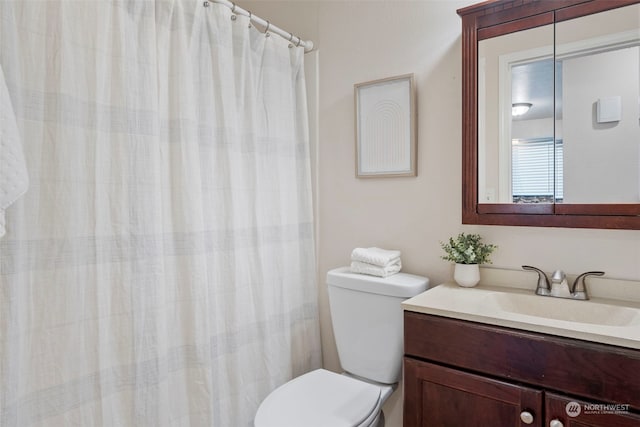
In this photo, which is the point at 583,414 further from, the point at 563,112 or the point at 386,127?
the point at 386,127

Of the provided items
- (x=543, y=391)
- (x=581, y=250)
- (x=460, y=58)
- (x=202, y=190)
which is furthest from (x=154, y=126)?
(x=581, y=250)

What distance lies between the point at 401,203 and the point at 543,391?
0.92m

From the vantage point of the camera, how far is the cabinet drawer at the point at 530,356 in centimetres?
99

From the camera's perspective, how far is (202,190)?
1.49 metres

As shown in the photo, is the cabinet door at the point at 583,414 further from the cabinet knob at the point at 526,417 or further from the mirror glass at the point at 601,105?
the mirror glass at the point at 601,105

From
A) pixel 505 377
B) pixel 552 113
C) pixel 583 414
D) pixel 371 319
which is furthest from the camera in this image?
pixel 371 319

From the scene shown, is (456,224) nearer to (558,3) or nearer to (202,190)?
(558,3)

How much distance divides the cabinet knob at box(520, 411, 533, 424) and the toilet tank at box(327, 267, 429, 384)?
1.69 ft

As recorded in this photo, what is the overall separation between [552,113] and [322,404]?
132cm

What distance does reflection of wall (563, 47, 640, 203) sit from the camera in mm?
1265

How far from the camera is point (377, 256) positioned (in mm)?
1658

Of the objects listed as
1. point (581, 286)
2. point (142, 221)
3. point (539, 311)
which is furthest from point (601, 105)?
point (142, 221)

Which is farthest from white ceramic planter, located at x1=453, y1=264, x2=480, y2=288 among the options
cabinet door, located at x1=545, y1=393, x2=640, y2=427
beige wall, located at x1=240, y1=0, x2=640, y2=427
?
cabinet door, located at x1=545, y1=393, x2=640, y2=427

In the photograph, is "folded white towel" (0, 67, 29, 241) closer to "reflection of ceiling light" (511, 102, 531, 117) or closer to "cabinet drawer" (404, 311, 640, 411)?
"cabinet drawer" (404, 311, 640, 411)
